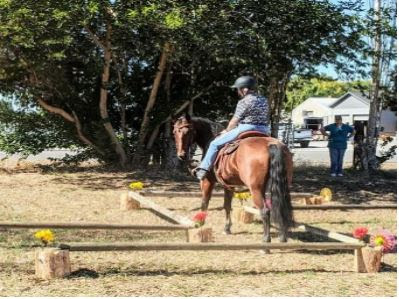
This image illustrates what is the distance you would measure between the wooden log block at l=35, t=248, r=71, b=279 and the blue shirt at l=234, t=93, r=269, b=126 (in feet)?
9.30

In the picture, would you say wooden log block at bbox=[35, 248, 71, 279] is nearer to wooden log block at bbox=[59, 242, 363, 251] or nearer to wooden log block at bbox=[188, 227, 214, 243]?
wooden log block at bbox=[59, 242, 363, 251]

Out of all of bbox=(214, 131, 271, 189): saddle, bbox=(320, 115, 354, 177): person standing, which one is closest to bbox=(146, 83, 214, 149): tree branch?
bbox=(320, 115, 354, 177): person standing

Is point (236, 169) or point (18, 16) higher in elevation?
point (18, 16)

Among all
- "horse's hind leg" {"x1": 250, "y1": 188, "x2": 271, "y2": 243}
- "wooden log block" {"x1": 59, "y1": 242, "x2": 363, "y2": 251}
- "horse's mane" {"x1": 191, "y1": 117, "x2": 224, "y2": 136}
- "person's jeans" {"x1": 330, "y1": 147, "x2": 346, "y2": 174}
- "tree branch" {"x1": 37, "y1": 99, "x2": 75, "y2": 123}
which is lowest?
"wooden log block" {"x1": 59, "y1": 242, "x2": 363, "y2": 251}

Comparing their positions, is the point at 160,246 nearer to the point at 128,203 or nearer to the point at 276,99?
the point at 128,203

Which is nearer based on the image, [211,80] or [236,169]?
[236,169]

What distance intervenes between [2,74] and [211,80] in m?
5.61

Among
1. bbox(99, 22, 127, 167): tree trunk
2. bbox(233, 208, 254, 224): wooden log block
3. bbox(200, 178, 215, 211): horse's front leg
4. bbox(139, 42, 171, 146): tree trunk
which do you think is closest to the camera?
bbox(200, 178, 215, 211): horse's front leg

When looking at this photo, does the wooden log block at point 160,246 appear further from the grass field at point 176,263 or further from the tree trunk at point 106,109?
the tree trunk at point 106,109

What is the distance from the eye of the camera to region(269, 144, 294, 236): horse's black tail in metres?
6.62

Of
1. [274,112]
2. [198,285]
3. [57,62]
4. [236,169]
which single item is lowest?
[198,285]

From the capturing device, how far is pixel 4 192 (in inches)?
476

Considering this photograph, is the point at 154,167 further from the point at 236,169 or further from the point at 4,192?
the point at 236,169

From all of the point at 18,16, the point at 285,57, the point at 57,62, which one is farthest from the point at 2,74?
the point at 285,57
